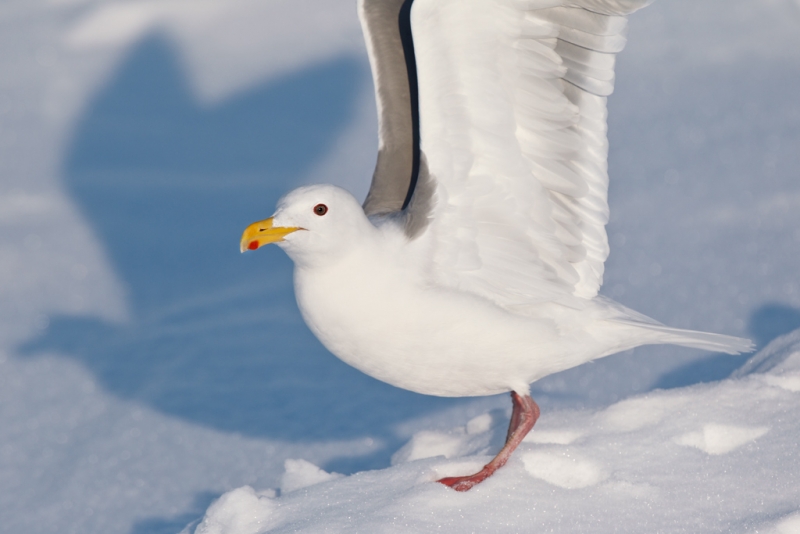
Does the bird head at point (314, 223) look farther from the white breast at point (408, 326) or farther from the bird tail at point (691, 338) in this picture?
the bird tail at point (691, 338)

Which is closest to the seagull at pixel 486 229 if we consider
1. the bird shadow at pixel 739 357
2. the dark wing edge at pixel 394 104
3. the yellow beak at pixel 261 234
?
the yellow beak at pixel 261 234

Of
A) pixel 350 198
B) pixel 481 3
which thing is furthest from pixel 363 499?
pixel 481 3

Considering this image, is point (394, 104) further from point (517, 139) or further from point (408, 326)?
point (408, 326)

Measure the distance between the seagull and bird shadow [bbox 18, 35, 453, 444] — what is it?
1.29 meters

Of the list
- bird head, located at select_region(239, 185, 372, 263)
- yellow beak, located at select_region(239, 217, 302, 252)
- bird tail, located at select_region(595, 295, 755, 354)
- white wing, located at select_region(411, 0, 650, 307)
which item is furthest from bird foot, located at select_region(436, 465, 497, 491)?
yellow beak, located at select_region(239, 217, 302, 252)

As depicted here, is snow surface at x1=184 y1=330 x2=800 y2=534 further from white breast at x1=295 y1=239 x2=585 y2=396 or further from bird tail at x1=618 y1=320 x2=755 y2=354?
white breast at x1=295 y1=239 x2=585 y2=396

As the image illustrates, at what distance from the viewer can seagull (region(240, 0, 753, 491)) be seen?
3.21 meters

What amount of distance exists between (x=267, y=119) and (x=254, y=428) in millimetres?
4412

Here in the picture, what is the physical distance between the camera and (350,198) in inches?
132

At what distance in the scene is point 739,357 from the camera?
5078mm

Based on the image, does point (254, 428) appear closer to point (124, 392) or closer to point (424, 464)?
point (124, 392)

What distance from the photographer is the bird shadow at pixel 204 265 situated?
16.3 feet

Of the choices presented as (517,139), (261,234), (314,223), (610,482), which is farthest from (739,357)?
(261,234)

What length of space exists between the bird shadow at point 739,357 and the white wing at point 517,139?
1.49 meters
